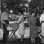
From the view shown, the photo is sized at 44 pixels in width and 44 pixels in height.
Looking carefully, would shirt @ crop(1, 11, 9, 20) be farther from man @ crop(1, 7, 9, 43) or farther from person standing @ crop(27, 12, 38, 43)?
person standing @ crop(27, 12, 38, 43)

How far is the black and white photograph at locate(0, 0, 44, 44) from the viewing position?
35.2 inches

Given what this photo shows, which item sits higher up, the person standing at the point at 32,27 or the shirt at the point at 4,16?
the shirt at the point at 4,16

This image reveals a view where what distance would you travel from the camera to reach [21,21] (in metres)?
0.90

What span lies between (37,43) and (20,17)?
0.34 metres

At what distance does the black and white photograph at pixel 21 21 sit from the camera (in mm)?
893

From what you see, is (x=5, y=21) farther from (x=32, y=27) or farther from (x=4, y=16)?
(x=32, y=27)

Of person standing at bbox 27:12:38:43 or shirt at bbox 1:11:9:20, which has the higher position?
shirt at bbox 1:11:9:20

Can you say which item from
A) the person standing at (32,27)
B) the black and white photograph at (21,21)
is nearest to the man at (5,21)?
the black and white photograph at (21,21)

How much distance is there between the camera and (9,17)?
921 mm

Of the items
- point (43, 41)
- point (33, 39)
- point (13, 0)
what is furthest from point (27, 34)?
point (13, 0)

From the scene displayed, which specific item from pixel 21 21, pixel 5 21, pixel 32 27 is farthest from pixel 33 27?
pixel 5 21

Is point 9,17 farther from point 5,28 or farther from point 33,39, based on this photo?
point 33,39

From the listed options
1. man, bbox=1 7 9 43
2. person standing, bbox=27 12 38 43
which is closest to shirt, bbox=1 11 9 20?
man, bbox=1 7 9 43

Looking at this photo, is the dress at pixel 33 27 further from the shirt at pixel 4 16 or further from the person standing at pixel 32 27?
the shirt at pixel 4 16
